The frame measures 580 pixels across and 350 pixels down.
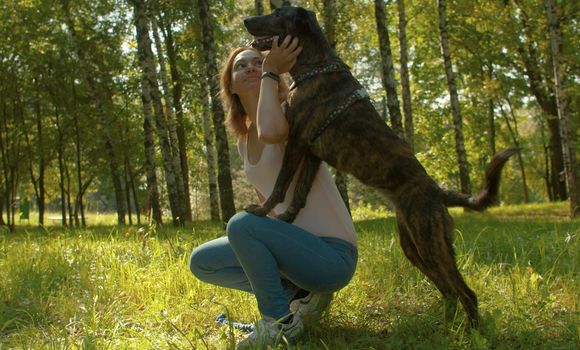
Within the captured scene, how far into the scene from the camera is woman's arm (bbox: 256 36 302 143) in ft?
9.29

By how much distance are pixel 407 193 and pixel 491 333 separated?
0.93 metres

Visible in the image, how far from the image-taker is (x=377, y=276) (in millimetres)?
4230

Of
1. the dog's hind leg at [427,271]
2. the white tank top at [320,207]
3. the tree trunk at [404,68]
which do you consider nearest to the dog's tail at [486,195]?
the dog's hind leg at [427,271]

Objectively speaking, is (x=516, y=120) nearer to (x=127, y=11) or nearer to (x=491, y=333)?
(x=127, y=11)

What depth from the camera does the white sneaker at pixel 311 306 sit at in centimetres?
310

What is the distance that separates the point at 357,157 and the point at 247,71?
3.33 ft

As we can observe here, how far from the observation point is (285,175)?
296 centimetres

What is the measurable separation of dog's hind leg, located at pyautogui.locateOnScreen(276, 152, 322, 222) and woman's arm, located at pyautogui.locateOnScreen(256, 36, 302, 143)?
0.22 meters

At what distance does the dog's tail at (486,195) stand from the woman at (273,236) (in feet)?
2.21

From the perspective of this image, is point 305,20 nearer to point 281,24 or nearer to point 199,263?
point 281,24

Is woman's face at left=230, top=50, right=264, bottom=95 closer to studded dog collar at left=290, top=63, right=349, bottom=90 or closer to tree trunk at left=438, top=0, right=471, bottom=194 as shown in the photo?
studded dog collar at left=290, top=63, right=349, bottom=90

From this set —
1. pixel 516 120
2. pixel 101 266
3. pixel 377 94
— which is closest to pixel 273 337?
pixel 101 266

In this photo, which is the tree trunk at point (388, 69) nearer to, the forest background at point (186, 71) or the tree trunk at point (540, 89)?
the forest background at point (186, 71)

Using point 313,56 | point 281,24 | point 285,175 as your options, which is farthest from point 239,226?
point 281,24
